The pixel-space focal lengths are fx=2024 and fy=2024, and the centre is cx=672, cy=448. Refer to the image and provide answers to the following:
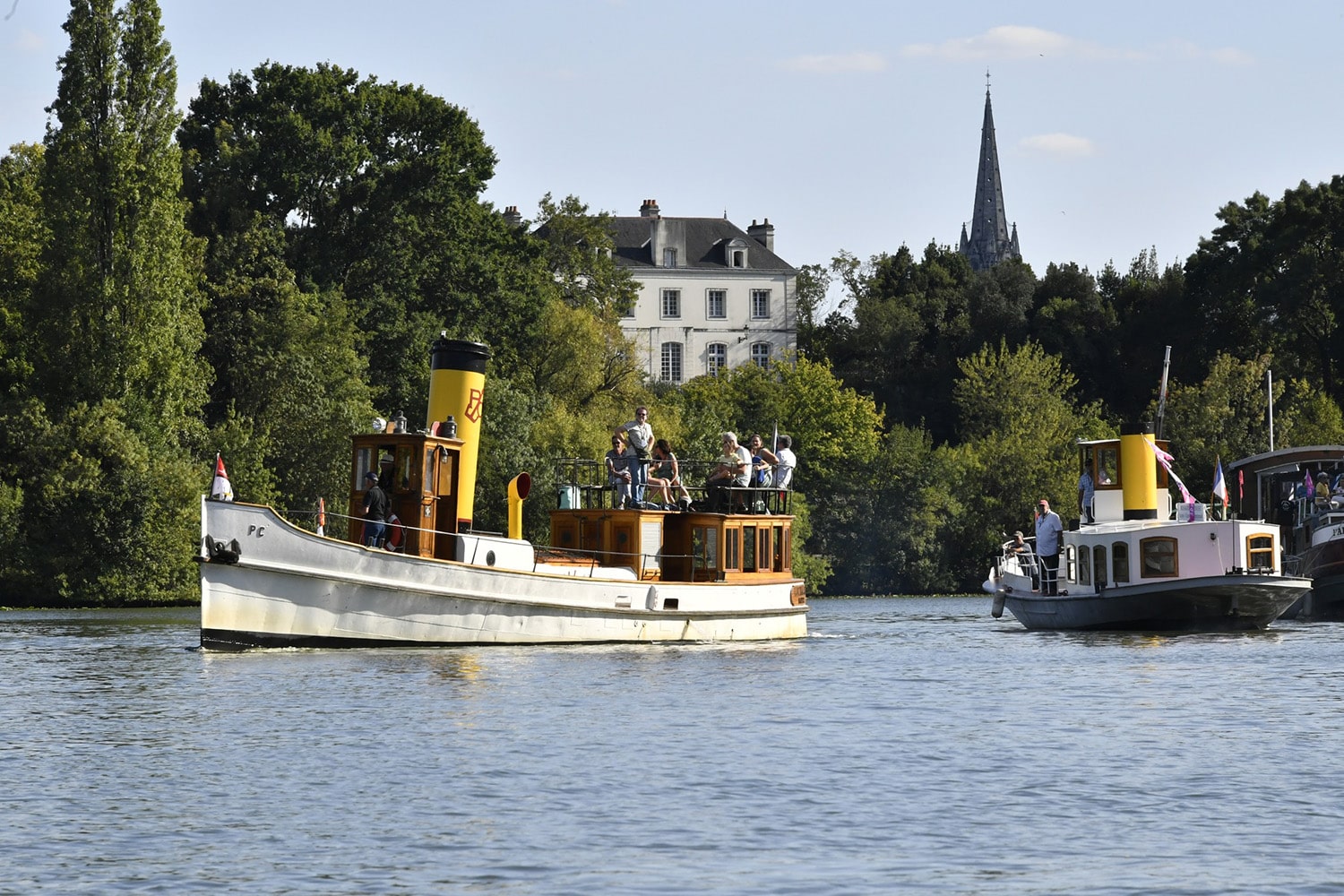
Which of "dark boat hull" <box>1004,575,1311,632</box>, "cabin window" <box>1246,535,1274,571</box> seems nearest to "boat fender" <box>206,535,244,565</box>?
"dark boat hull" <box>1004,575,1311,632</box>

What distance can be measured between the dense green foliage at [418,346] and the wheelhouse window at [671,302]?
8.72m

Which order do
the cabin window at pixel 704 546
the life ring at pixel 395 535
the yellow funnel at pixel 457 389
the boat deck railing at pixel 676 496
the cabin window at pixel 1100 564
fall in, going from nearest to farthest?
the life ring at pixel 395 535, the yellow funnel at pixel 457 389, the boat deck railing at pixel 676 496, the cabin window at pixel 704 546, the cabin window at pixel 1100 564

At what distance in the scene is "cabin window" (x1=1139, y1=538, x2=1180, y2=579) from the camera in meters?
44.9

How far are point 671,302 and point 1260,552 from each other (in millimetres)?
74248

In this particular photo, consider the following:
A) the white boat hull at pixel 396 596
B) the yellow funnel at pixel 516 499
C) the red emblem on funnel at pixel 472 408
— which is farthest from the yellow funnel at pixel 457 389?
the white boat hull at pixel 396 596

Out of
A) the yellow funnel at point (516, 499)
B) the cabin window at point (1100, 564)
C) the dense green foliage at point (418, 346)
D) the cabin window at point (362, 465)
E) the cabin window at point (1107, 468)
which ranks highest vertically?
the dense green foliage at point (418, 346)

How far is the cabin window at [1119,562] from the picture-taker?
1781 inches

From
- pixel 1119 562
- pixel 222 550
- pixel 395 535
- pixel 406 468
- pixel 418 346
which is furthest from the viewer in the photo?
pixel 418 346

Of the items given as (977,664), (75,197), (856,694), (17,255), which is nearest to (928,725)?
(856,694)

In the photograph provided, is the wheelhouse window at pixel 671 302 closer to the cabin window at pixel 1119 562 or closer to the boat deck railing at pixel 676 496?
the cabin window at pixel 1119 562

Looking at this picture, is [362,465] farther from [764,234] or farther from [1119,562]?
[764,234]

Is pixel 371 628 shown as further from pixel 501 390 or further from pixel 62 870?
pixel 501 390

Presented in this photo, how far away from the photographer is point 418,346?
2965 inches

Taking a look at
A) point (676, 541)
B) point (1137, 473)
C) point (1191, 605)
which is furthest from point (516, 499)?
point (1137, 473)
